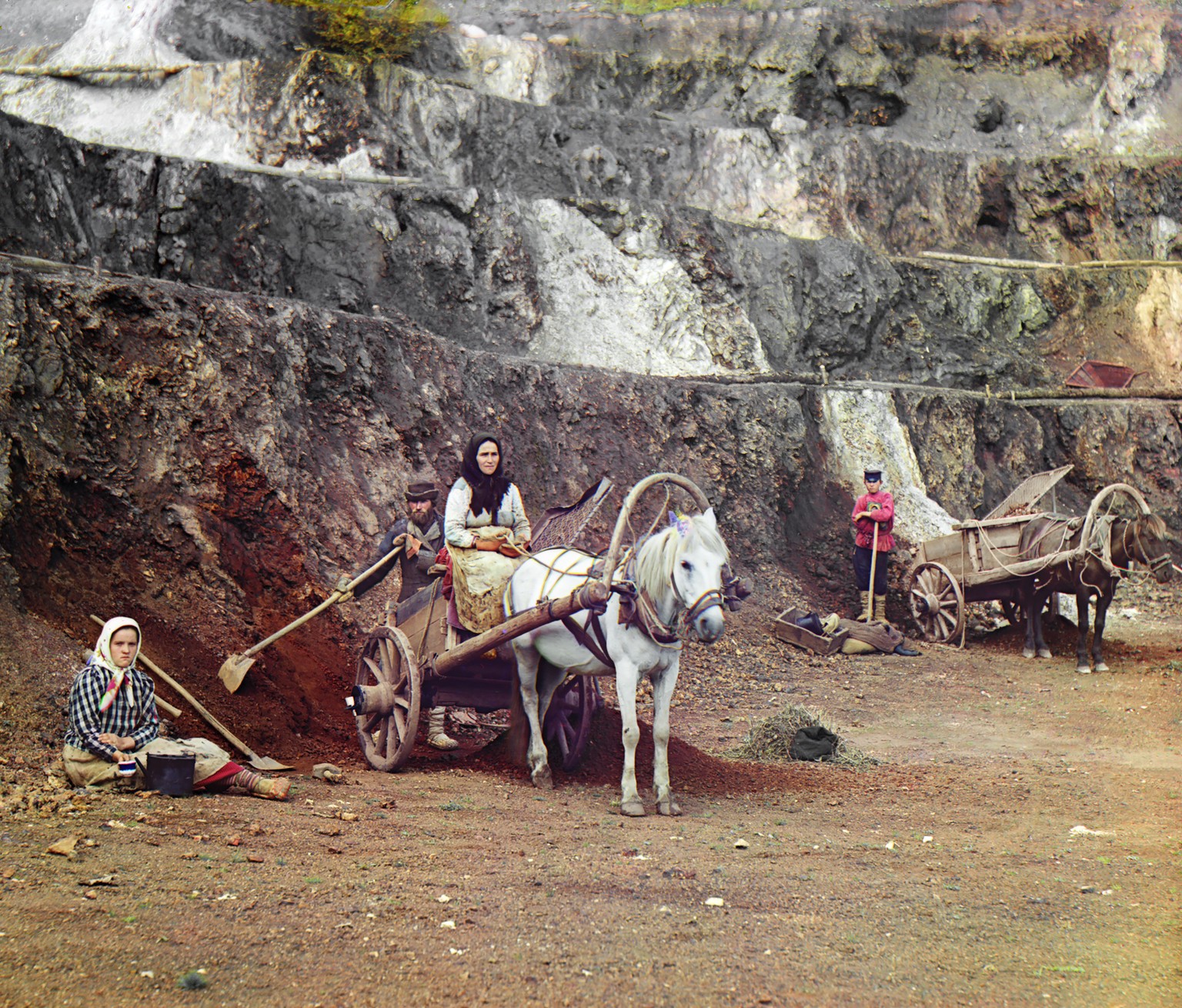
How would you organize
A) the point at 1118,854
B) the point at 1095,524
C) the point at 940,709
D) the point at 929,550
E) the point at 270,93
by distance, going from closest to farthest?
1. the point at 1118,854
2. the point at 940,709
3. the point at 1095,524
4. the point at 929,550
5. the point at 270,93

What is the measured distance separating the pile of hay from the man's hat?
3305mm

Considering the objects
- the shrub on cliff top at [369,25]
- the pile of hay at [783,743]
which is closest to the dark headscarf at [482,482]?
the pile of hay at [783,743]

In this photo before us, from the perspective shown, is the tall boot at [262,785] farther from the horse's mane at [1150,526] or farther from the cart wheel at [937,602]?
the horse's mane at [1150,526]

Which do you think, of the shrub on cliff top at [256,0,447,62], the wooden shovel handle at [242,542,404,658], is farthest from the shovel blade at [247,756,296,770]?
the shrub on cliff top at [256,0,447,62]

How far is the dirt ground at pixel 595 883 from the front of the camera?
389 cm

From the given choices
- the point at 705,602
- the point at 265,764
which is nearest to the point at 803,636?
the point at 705,602

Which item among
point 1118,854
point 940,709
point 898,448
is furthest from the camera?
point 898,448

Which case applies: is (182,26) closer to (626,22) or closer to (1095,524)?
(626,22)

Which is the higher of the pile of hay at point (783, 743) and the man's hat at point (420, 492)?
the man's hat at point (420, 492)

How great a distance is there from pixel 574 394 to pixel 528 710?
9.86 metres

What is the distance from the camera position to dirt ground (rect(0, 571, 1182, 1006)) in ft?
12.8

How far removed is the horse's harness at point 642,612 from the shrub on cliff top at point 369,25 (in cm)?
2682

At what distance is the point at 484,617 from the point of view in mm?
7410

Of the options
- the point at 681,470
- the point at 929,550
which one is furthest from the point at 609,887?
the point at 681,470
